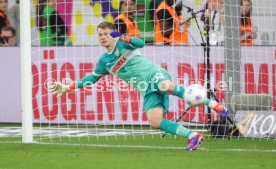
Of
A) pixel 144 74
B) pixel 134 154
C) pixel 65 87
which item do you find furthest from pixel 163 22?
pixel 134 154

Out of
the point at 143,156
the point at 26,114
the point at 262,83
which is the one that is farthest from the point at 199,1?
the point at 143,156

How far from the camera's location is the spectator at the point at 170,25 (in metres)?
15.7

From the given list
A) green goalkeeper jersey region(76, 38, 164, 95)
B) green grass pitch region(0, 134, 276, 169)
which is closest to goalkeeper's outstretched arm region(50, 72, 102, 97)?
green goalkeeper jersey region(76, 38, 164, 95)

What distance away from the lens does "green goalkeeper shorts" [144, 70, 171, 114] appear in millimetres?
11875

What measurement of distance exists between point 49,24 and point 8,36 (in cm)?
169

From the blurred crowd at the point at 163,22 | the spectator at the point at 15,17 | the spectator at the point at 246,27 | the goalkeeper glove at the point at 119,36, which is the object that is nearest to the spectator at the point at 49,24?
the blurred crowd at the point at 163,22

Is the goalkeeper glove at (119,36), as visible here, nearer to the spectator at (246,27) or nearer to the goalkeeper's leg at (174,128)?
the goalkeeper's leg at (174,128)

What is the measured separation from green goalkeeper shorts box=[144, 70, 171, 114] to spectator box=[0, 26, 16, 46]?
7.15 metres

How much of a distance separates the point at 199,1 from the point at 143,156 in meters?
5.47

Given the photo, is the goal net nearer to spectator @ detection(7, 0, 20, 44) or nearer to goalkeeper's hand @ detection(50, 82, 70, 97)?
spectator @ detection(7, 0, 20, 44)

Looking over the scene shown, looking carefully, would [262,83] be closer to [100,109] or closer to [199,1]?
[199,1]

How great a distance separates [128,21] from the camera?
16344 mm

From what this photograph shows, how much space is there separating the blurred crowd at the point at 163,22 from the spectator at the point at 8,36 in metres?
1.10

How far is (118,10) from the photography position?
16.8m
